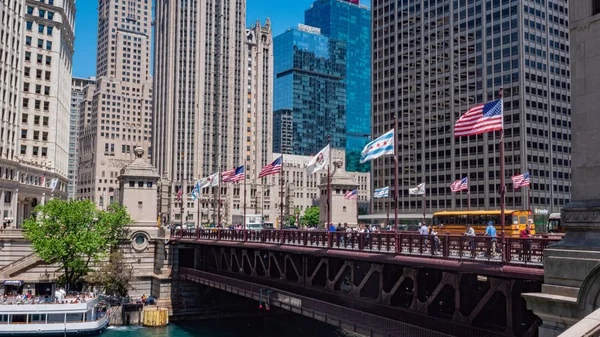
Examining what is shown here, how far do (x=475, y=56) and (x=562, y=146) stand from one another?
24.4 metres

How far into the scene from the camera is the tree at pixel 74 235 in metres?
62.2

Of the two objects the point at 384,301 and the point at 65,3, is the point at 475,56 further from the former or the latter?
the point at 384,301

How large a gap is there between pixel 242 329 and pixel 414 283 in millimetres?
33989

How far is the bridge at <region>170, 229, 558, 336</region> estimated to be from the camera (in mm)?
23969

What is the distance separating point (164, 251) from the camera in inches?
Result: 2645

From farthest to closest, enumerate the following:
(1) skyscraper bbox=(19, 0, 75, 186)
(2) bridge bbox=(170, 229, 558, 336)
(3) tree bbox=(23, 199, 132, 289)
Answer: (1) skyscraper bbox=(19, 0, 75, 186)
(3) tree bbox=(23, 199, 132, 289)
(2) bridge bbox=(170, 229, 558, 336)

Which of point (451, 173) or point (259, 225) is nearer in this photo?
point (259, 225)

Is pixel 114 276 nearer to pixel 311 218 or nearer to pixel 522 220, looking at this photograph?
pixel 522 220

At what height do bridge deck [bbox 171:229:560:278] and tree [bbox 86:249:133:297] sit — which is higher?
bridge deck [bbox 171:229:560:278]

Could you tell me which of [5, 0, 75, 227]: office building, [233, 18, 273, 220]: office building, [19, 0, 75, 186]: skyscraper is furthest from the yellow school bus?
[233, 18, 273, 220]: office building

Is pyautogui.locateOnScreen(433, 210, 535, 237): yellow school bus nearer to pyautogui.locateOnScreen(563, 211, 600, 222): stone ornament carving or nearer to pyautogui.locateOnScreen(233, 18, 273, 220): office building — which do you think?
pyautogui.locateOnScreen(563, 211, 600, 222): stone ornament carving

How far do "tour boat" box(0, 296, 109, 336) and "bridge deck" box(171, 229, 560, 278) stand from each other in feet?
69.8

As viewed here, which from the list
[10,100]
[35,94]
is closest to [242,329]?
[10,100]

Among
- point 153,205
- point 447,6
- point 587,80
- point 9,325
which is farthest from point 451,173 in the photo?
point 587,80
